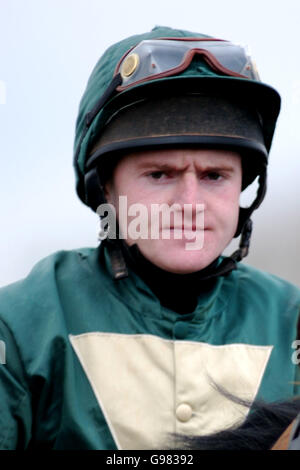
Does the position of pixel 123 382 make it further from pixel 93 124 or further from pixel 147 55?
pixel 147 55

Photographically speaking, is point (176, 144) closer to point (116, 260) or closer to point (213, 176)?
point (213, 176)

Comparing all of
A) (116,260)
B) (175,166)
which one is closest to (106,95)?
(175,166)

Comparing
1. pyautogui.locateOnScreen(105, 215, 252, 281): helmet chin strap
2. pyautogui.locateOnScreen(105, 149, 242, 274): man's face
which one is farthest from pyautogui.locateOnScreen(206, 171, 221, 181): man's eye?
pyautogui.locateOnScreen(105, 215, 252, 281): helmet chin strap

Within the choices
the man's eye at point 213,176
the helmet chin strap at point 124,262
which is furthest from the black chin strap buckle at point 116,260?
the man's eye at point 213,176

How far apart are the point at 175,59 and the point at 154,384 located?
0.92 metres

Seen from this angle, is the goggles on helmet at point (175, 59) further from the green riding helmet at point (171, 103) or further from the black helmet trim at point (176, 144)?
the black helmet trim at point (176, 144)

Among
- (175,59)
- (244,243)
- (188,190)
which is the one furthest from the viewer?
(244,243)

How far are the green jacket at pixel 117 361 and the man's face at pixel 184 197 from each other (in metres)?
0.16

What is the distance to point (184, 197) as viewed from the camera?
1.93 metres

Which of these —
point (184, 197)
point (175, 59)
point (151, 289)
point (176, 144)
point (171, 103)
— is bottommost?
point (151, 289)

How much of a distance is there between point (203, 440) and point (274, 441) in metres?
0.13

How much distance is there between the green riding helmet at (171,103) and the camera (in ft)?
6.50
